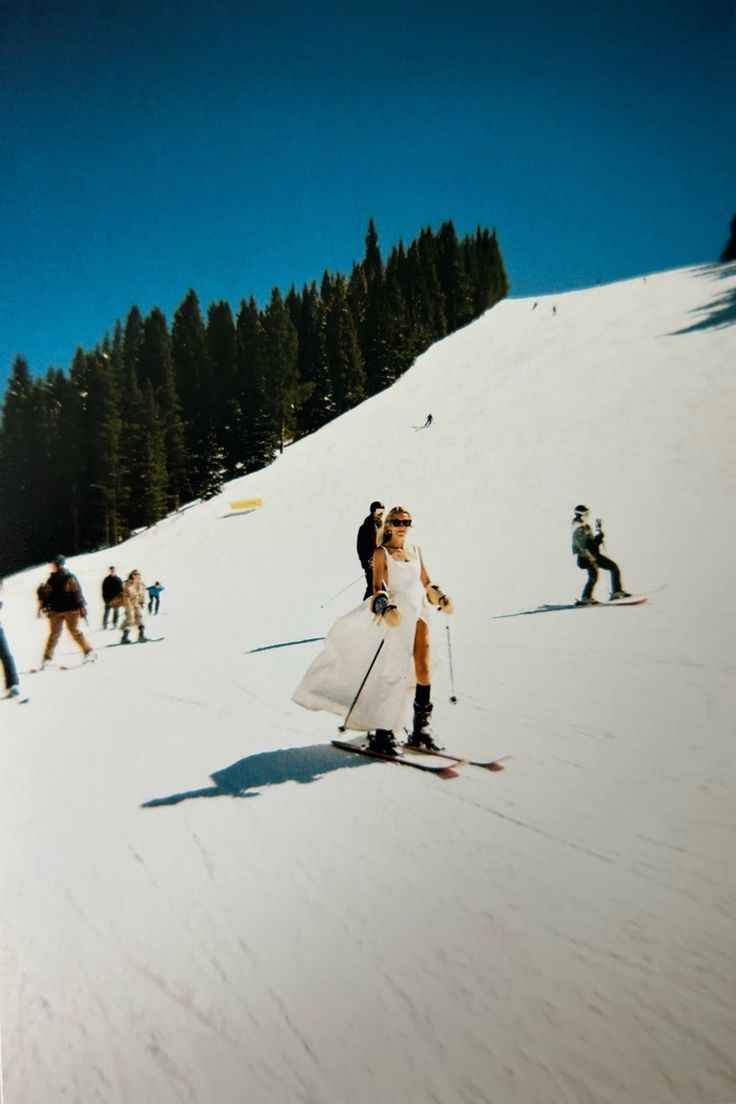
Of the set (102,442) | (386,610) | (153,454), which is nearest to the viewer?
(386,610)

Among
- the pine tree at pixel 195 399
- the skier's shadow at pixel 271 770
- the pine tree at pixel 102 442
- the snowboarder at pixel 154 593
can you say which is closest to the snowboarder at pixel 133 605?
the snowboarder at pixel 154 593

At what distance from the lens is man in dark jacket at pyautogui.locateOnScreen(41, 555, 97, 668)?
943cm

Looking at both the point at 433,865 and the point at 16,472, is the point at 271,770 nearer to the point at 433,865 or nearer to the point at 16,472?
the point at 433,865

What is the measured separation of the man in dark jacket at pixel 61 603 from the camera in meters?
9.43

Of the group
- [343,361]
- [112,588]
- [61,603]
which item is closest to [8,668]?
[61,603]

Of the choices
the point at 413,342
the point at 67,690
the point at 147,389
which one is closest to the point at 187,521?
the point at 147,389

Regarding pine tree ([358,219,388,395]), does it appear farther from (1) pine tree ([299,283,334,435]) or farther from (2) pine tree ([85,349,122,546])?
(2) pine tree ([85,349,122,546])

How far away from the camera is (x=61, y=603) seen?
384 inches

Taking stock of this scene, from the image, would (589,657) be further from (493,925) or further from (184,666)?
(184,666)

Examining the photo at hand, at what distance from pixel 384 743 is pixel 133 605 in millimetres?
9972

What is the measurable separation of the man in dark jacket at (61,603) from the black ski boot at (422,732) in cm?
713

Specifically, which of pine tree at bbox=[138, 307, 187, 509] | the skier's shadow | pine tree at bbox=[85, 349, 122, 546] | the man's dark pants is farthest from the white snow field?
pine tree at bbox=[85, 349, 122, 546]

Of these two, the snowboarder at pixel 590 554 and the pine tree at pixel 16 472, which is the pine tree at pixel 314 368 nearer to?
the pine tree at pixel 16 472

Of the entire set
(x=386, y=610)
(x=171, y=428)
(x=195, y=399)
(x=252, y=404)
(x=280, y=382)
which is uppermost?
(x=280, y=382)
